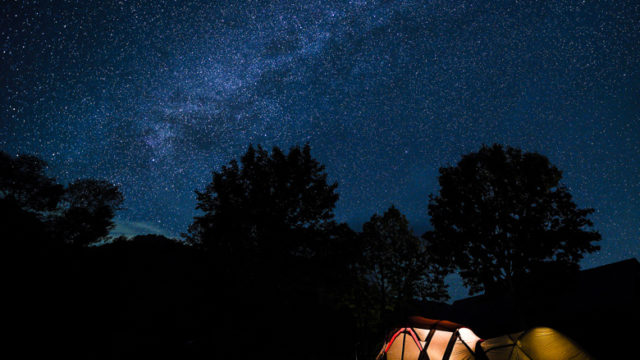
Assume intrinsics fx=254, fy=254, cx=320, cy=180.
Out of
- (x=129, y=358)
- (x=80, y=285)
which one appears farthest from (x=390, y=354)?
(x=80, y=285)

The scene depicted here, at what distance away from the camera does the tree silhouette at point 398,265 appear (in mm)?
22844

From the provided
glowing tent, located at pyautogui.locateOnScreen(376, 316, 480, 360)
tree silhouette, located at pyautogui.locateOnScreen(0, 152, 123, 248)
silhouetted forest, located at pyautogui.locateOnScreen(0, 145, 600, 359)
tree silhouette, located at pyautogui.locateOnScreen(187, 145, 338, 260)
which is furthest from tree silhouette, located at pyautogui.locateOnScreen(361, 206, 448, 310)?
tree silhouette, located at pyautogui.locateOnScreen(0, 152, 123, 248)

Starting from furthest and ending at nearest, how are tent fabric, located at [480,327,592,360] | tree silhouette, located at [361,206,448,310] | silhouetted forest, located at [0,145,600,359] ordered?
1. tree silhouette, located at [361,206,448,310]
2. silhouetted forest, located at [0,145,600,359]
3. tent fabric, located at [480,327,592,360]

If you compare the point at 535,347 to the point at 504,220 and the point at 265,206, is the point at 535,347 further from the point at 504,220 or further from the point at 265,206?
the point at 265,206

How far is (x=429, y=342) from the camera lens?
8.74 metres

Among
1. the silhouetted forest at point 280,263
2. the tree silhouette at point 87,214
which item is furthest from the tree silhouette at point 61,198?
the silhouetted forest at point 280,263

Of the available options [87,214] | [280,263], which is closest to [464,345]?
[280,263]

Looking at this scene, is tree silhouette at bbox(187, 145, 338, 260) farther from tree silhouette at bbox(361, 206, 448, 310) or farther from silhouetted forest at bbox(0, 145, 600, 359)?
tree silhouette at bbox(361, 206, 448, 310)

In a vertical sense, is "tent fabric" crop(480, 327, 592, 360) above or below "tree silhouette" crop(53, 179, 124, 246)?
below

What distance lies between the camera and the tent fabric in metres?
6.99

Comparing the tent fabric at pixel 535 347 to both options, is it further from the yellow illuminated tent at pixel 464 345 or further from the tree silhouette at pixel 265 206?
the tree silhouette at pixel 265 206

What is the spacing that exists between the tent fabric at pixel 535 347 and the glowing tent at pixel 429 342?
0.57 m

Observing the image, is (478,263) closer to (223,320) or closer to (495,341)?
(495,341)

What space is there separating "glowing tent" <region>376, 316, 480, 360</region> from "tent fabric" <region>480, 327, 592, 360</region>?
57cm
